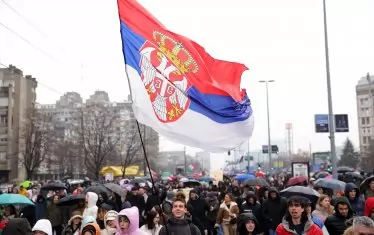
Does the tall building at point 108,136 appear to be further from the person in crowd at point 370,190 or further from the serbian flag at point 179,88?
the person in crowd at point 370,190

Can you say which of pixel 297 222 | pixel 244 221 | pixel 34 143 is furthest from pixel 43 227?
pixel 34 143

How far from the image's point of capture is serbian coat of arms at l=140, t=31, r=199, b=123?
680 centimetres

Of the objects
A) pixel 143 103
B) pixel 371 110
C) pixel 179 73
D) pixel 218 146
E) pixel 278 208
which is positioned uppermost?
pixel 371 110

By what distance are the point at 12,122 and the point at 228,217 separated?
62.1 meters

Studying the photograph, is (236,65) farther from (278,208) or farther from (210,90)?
(278,208)

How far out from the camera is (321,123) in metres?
25.2

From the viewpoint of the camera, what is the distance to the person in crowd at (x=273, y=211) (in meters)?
10.9

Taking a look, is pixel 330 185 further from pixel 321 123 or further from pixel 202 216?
pixel 321 123

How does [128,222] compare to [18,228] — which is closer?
[128,222]

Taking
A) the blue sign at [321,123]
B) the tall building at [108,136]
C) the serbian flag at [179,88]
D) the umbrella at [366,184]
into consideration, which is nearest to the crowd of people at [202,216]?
the umbrella at [366,184]

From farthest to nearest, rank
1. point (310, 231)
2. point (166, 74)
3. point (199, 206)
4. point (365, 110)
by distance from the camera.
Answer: point (365, 110)
point (199, 206)
point (166, 74)
point (310, 231)

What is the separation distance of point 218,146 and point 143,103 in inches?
57.7

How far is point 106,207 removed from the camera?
9695 millimetres

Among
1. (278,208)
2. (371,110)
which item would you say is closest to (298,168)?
(278,208)
